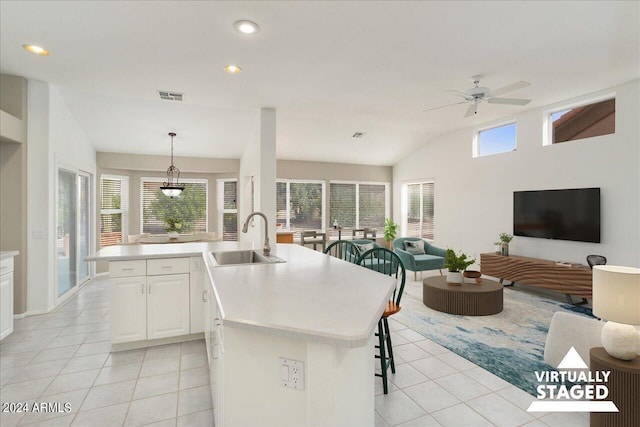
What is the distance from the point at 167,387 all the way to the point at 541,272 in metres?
4.95

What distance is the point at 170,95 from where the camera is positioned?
4.32 metres

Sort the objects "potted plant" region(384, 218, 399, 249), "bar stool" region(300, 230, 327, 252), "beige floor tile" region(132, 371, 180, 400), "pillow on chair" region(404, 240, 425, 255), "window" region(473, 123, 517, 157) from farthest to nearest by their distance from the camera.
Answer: "potted plant" region(384, 218, 399, 249) < "bar stool" region(300, 230, 327, 252) < "pillow on chair" region(404, 240, 425, 255) < "window" region(473, 123, 517, 157) < "beige floor tile" region(132, 371, 180, 400)

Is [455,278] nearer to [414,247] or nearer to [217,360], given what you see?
[414,247]

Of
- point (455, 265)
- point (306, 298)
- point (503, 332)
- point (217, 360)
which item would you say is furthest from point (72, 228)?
point (503, 332)

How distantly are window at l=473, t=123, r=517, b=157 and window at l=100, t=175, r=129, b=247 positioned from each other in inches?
288

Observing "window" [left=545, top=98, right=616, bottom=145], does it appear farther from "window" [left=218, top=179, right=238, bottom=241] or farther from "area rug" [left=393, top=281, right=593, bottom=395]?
"window" [left=218, top=179, right=238, bottom=241]

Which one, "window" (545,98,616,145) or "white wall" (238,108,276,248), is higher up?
"window" (545,98,616,145)

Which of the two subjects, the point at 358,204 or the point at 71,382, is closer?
the point at 71,382

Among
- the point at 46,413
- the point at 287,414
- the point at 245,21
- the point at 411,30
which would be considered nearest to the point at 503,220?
the point at 411,30

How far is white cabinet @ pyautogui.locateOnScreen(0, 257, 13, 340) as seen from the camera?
3.04 meters

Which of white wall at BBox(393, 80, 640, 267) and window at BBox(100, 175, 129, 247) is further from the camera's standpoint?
window at BBox(100, 175, 129, 247)

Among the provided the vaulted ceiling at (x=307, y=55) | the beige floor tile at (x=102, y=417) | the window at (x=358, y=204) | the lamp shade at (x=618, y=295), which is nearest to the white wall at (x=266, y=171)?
the vaulted ceiling at (x=307, y=55)

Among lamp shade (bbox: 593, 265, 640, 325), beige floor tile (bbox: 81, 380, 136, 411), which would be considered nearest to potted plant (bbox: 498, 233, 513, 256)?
lamp shade (bbox: 593, 265, 640, 325)

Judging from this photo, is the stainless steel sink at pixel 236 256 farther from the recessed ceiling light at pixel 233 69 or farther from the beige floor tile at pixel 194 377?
the recessed ceiling light at pixel 233 69
